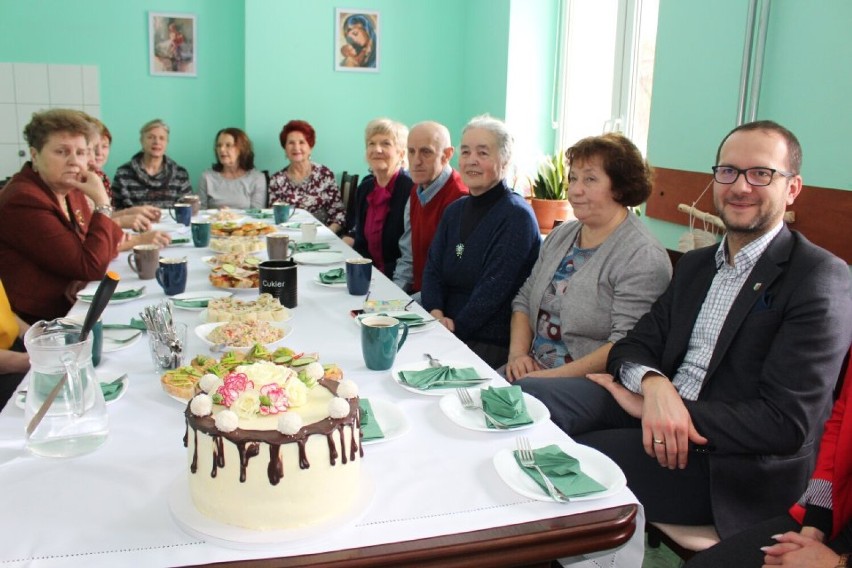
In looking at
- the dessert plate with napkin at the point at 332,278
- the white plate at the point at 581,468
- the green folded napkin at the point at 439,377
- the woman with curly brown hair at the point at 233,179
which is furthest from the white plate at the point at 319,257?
the woman with curly brown hair at the point at 233,179

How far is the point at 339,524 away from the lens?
853 mm

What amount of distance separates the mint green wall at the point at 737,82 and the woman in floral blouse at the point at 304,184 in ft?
8.33

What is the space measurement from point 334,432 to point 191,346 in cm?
81

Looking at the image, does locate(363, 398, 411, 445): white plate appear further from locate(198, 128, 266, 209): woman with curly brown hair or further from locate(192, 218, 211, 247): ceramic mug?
locate(198, 128, 266, 209): woman with curly brown hair

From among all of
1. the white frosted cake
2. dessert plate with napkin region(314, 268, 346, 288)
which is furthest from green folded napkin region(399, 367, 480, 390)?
dessert plate with napkin region(314, 268, 346, 288)

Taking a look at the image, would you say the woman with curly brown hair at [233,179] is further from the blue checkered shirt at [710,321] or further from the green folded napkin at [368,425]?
the green folded napkin at [368,425]

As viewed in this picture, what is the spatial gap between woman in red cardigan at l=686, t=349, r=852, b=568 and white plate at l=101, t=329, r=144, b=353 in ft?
3.99

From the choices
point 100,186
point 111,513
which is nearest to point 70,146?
point 100,186

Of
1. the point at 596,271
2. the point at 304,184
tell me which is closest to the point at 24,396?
the point at 596,271

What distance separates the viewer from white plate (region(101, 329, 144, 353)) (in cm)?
149

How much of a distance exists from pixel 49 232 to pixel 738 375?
6.50ft

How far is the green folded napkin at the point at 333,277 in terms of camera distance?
2213 mm

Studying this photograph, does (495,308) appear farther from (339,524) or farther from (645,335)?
(339,524)

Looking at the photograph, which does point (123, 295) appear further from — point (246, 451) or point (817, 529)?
point (817, 529)
